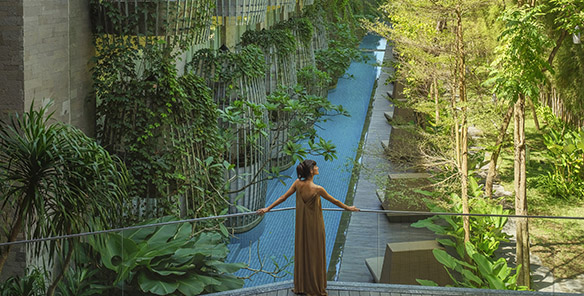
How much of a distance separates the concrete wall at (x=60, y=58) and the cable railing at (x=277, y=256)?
2058mm

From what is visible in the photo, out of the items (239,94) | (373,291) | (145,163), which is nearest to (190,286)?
(373,291)

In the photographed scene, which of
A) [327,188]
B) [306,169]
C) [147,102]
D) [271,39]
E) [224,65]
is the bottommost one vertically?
[327,188]

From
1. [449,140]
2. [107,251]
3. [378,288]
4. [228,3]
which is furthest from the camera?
[449,140]

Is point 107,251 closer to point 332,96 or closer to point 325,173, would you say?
point 325,173

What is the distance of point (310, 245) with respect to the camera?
600cm

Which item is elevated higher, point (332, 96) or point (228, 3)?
point (228, 3)

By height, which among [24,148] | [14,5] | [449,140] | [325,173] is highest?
[14,5]

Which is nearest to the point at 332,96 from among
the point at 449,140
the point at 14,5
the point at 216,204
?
the point at 449,140

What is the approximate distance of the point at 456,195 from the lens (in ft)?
40.0

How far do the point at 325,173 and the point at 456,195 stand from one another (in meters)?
4.93

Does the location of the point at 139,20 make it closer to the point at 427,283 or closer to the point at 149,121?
the point at 149,121

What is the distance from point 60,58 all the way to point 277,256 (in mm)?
3643

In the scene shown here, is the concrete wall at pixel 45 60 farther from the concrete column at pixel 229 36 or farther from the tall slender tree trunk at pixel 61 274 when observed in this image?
the concrete column at pixel 229 36

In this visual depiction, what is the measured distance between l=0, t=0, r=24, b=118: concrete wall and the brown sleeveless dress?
3.38 m
